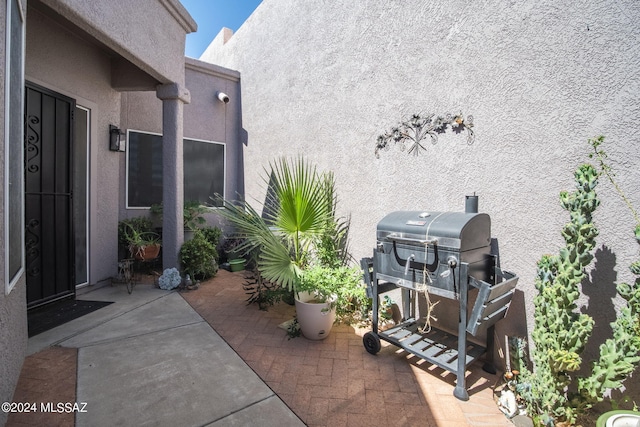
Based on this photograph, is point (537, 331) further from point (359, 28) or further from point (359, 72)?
point (359, 28)

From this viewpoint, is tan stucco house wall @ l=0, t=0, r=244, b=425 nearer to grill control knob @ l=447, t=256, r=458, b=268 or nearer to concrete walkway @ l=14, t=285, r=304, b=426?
concrete walkway @ l=14, t=285, r=304, b=426

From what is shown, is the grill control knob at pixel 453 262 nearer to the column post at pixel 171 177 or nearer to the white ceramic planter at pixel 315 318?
the white ceramic planter at pixel 315 318

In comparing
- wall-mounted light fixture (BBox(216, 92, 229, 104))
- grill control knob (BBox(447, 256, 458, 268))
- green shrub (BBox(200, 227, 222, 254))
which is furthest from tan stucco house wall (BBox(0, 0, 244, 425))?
grill control knob (BBox(447, 256, 458, 268))

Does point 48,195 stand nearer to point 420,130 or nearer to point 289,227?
point 289,227

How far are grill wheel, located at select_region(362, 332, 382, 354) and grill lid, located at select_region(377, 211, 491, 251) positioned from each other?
3.20 ft

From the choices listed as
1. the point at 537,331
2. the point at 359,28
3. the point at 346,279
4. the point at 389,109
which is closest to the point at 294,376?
the point at 346,279

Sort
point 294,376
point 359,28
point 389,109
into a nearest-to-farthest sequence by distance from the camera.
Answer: point 294,376
point 389,109
point 359,28

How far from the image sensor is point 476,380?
279 cm

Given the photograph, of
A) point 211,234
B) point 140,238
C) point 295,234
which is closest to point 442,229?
point 295,234

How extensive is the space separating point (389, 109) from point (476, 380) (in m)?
3.05

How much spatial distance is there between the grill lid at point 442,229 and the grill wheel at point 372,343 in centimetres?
98

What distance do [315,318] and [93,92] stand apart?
494 centimetres

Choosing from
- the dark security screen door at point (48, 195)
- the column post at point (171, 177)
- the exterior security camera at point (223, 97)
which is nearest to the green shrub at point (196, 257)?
the column post at point (171, 177)

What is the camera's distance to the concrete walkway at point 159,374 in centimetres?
Answer: 224
